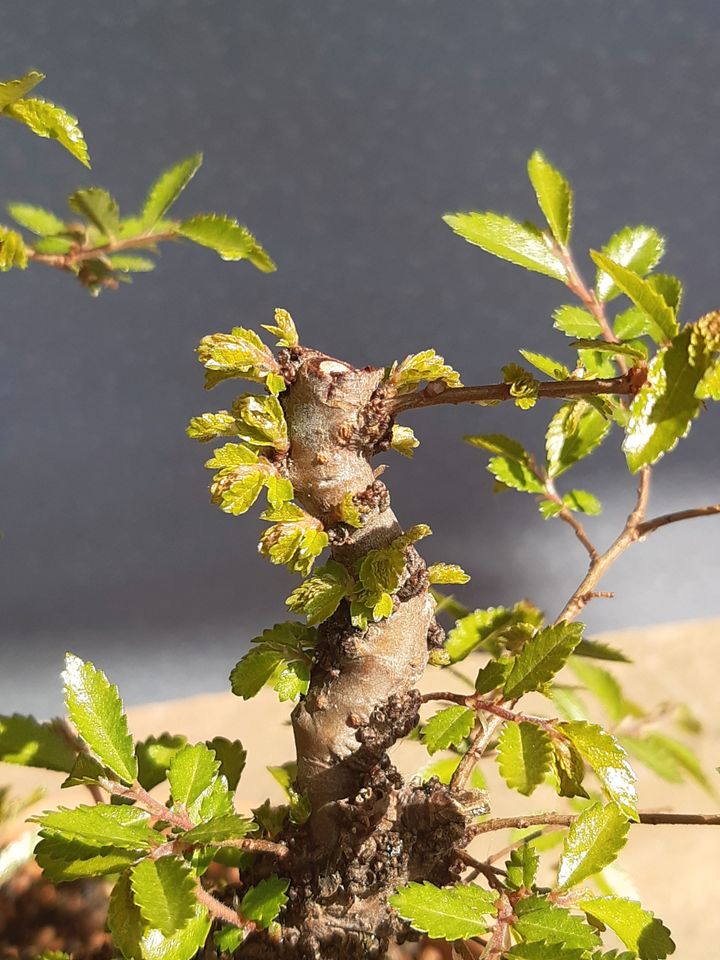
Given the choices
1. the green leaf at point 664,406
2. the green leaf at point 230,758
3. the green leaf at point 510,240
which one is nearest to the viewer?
the green leaf at point 664,406

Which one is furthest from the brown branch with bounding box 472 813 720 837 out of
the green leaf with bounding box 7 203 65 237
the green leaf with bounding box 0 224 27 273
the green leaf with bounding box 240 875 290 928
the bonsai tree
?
the green leaf with bounding box 7 203 65 237

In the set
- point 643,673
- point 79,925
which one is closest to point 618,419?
point 79,925

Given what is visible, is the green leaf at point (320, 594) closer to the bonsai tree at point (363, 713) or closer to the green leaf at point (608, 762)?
the bonsai tree at point (363, 713)

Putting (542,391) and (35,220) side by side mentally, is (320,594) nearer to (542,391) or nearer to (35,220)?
(542,391)

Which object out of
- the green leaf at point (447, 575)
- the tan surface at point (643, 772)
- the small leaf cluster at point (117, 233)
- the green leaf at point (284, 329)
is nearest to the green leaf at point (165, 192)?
the small leaf cluster at point (117, 233)

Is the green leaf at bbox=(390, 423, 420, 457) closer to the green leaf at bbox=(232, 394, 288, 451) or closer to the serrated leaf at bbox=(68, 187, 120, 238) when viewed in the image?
the green leaf at bbox=(232, 394, 288, 451)

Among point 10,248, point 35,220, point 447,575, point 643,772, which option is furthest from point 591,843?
point 643,772

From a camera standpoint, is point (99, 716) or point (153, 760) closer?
point (99, 716)
